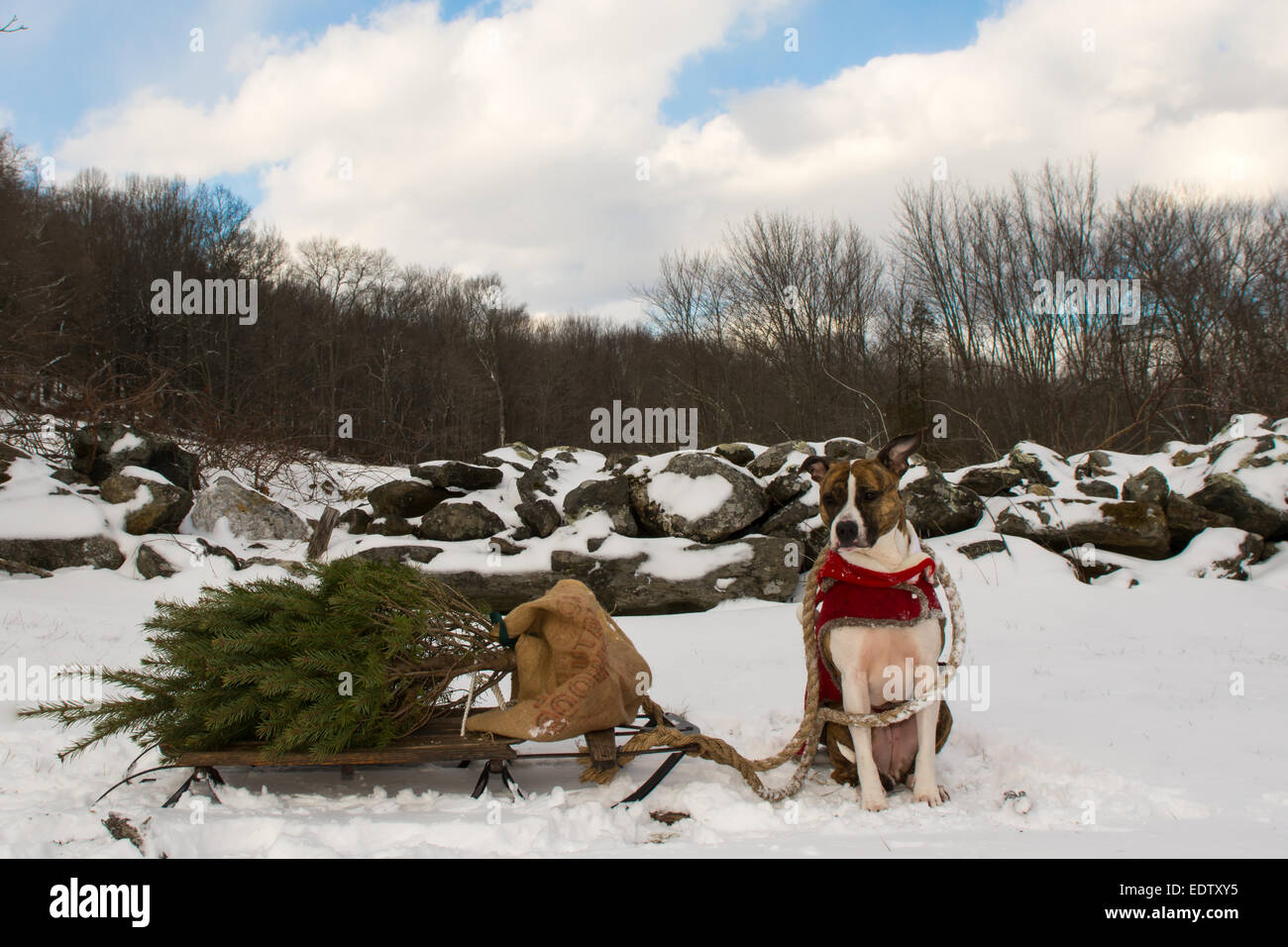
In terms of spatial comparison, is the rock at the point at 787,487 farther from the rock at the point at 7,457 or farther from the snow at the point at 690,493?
the rock at the point at 7,457

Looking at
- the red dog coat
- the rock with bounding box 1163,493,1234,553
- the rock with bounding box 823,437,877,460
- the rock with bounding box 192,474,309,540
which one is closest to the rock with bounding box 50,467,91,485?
the rock with bounding box 192,474,309,540

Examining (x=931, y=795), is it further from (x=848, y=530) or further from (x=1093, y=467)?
(x=1093, y=467)

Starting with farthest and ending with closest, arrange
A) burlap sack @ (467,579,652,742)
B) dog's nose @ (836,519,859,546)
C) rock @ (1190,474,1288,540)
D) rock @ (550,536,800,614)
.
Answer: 1. rock @ (1190,474,1288,540)
2. rock @ (550,536,800,614)
3. burlap sack @ (467,579,652,742)
4. dog's nose @ (836,519,859,546)

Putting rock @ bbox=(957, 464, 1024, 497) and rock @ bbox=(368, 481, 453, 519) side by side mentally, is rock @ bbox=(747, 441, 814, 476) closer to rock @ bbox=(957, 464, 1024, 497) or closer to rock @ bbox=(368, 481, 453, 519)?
rock @ bbox=(957, 464, 1024, 497)

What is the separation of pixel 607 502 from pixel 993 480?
235 inches

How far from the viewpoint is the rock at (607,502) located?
10484 mm

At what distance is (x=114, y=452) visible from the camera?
12.0 meters

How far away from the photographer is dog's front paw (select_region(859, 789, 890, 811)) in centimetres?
338

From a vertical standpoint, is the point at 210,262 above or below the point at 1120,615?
above

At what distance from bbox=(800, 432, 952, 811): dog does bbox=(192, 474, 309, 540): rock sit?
33.2ft

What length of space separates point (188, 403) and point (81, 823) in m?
13.8

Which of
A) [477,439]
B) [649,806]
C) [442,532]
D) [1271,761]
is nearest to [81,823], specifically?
[649,806]
